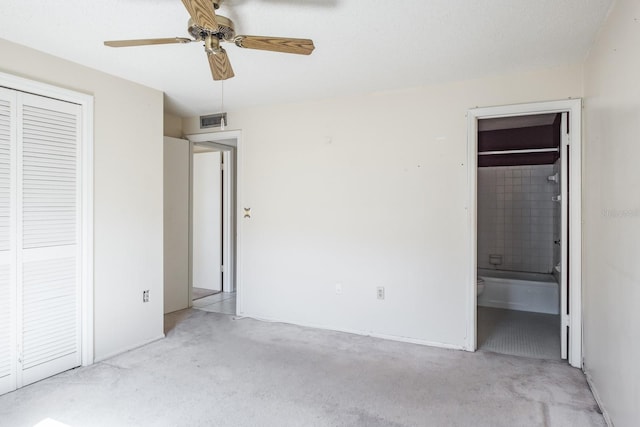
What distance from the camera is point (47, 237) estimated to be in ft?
8.66

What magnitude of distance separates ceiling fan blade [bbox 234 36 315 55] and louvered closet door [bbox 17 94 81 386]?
1710mm

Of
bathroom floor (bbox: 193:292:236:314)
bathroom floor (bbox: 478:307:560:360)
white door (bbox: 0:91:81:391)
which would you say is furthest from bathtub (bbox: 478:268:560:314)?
white door (bbox: 0:91:81:391)

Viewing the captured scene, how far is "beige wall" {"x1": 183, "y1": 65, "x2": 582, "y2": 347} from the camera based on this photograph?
10.4 feet

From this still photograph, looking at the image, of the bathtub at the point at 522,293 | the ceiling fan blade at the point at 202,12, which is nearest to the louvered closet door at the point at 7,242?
the ceiling fan blade at the point at 202,12

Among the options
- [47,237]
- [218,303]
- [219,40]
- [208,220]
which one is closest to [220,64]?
[219,40]

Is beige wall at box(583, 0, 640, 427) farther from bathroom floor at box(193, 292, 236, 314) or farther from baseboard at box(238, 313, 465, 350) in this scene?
bathroom floor at box(193, 292, 236, 314)

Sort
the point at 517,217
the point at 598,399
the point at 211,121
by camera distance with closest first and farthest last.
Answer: the point at 598,399 < the point at 211,121 < the point at 517,217

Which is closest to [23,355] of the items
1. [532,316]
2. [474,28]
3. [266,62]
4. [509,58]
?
[266,62]

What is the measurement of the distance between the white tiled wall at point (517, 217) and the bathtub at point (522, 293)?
346 millimetres

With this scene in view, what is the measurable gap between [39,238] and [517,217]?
5.30m

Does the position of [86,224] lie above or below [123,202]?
below

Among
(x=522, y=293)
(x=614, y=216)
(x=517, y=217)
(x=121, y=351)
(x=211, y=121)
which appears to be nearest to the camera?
(x=614, y=216)

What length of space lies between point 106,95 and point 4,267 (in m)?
1.47

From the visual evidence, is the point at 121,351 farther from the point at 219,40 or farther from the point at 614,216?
the point at 614,216
